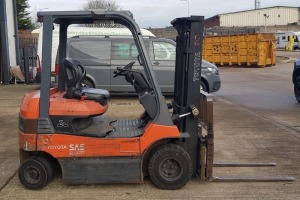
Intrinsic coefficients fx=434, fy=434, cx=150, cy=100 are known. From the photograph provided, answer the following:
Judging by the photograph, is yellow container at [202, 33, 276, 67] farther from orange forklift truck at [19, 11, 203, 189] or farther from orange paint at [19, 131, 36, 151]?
orange paint at [19, 131, 36, 151]

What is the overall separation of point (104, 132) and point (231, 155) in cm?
245

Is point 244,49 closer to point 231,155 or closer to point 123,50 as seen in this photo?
point 123,50

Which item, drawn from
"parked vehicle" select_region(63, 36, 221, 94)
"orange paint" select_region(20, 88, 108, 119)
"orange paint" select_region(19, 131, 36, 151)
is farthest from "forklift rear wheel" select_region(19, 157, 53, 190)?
"parked vehicle" select_region(63, 36, 221, 94)

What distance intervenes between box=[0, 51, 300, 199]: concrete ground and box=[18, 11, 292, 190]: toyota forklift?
0.15m

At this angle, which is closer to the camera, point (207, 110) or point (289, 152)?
point (207, 110)

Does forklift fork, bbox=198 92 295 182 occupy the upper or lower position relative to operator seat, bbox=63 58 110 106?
lower

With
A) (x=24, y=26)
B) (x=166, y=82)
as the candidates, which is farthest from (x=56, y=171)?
(x=24, y=26)

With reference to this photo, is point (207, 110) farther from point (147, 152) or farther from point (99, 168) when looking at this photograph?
point (99, 168)

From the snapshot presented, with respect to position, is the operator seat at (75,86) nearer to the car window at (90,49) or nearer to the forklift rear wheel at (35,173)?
the forklift rear wheel at (35,173)

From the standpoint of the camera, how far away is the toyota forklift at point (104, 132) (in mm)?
4980

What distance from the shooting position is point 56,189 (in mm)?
5141

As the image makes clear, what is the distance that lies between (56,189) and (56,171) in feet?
1.52

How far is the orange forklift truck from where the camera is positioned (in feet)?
16.3

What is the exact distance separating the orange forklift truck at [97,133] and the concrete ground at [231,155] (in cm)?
16
